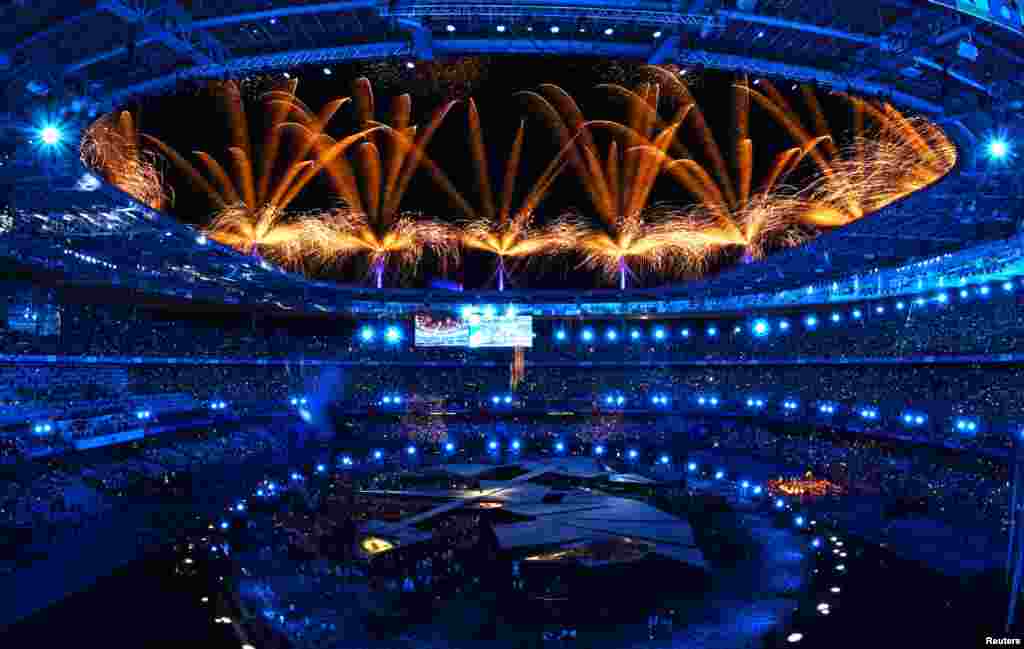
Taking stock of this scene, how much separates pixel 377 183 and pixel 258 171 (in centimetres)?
632

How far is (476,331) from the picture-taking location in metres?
45.0

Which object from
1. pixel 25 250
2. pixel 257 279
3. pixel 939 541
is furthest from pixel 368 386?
pixel 939 541

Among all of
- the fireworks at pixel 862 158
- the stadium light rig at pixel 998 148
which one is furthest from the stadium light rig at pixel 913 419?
the stadium light rig at pixel 998 148

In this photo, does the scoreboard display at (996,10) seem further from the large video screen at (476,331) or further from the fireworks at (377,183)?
the large video screen at (476,331)

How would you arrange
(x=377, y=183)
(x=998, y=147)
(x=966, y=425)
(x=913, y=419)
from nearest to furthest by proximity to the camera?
(x=998, y=147) → (x=966, y=425) → (x=913, y=419) → (x=377, y=183)

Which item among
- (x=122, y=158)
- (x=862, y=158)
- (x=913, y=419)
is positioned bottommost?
(x=913, y=419)

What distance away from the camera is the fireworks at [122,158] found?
20.4 metres

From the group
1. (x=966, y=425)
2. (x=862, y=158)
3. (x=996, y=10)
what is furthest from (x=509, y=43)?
(x=966, y=425)

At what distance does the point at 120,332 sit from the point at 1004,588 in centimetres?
3890

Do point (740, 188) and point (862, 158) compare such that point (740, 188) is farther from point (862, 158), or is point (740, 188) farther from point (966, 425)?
→ point (966, 425)

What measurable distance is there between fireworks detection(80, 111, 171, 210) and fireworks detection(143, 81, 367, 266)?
431cm

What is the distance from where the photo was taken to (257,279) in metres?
30.3

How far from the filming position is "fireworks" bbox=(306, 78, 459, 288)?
32.9 m

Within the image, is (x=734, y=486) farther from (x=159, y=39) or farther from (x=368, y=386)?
(x=368, y=386)
